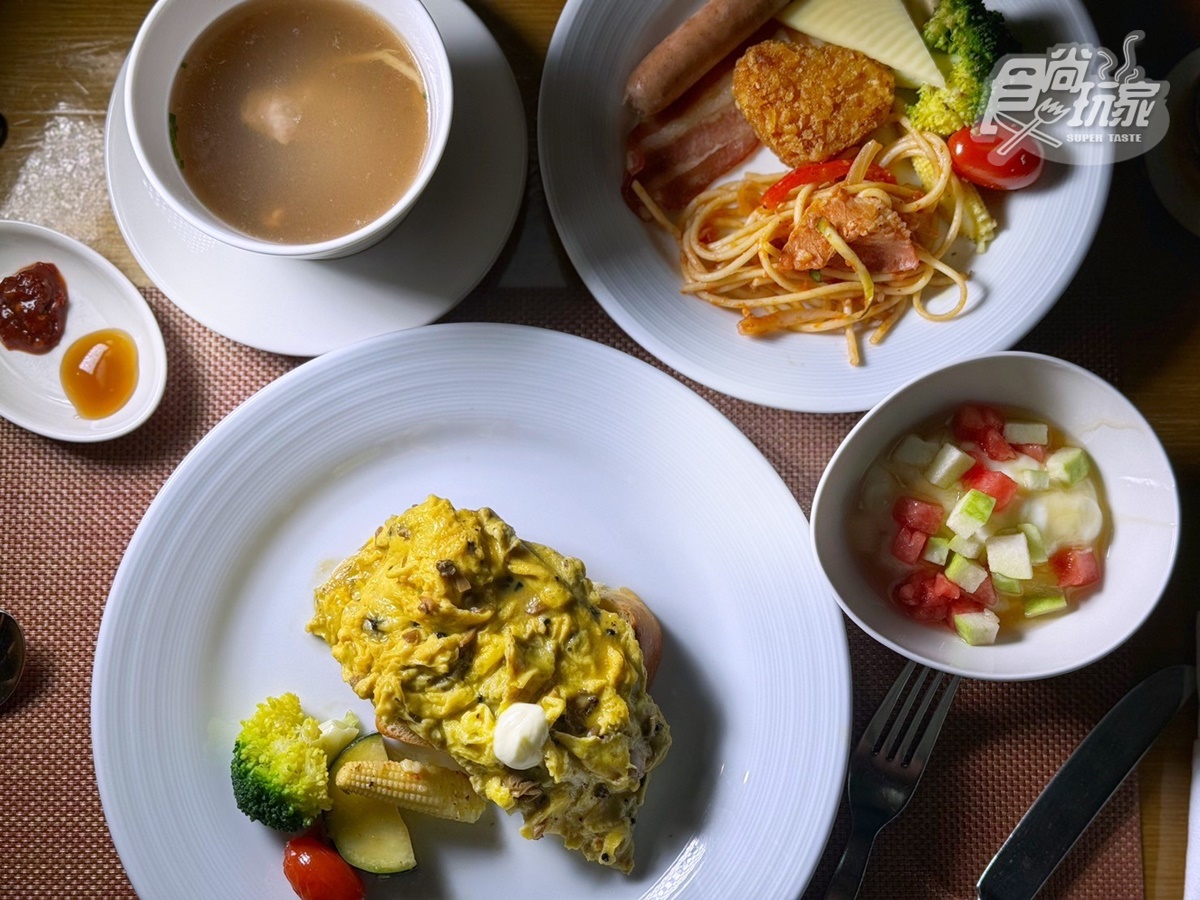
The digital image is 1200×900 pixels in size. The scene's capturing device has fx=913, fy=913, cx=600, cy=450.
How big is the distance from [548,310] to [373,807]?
1.27 metres

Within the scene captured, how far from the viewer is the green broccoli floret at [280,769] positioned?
2.02m

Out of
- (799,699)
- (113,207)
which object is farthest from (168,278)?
(799,699)

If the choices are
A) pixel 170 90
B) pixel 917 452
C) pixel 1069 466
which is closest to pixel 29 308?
pixel 170 90

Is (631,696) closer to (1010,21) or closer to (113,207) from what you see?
(113,207)

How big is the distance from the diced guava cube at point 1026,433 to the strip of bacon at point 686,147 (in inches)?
37.4

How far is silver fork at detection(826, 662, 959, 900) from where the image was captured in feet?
7.23

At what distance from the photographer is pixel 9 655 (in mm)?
2250

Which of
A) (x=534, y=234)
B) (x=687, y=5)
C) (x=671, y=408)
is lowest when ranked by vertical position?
(x=671, y=408)

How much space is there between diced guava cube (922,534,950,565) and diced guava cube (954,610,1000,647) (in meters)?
0.13

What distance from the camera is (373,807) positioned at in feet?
6.94

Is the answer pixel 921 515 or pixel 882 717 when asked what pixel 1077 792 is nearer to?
pixel 882 717

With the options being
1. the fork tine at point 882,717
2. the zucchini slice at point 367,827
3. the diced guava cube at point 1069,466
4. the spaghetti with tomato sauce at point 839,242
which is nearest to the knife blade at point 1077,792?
the fork tine at point 882,717

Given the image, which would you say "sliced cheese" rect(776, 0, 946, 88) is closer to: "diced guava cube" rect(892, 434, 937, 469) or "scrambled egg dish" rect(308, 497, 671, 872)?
"diced guava cube" rect(892, 434, 937, 469)

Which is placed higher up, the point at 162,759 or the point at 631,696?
the point at 631,696
